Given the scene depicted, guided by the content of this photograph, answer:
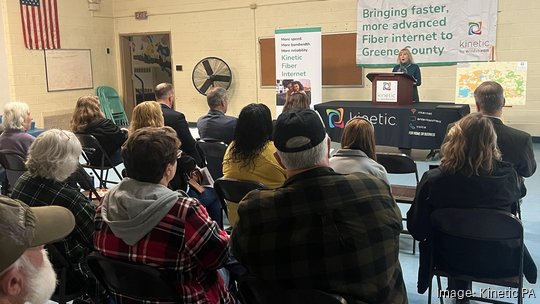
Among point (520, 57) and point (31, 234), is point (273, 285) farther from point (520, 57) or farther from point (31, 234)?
point (520, 57)

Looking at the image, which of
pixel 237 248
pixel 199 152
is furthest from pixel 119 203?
pixel 199 152

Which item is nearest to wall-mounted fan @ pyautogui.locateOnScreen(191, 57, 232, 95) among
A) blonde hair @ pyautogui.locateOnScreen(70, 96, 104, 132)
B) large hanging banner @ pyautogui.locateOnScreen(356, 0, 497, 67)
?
large hanging banner @ pyautogui.locateOnScreen(356, 0, 497, 67)

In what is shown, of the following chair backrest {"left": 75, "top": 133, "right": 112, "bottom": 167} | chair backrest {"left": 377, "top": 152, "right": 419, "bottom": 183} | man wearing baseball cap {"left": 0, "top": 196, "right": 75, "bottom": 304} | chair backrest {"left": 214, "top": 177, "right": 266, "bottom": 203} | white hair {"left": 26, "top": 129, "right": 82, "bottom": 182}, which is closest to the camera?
Result: man wearing baseball cap {"left": 0, "top": 196, "right": 75, "bottom": 304}

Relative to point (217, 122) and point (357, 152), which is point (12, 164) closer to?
point (217, 122)

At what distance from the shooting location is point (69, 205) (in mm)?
2127

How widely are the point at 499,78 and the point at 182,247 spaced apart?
5.52m

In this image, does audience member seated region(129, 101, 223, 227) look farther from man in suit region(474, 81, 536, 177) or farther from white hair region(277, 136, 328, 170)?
man in suit region(474, 81, 536, 177)

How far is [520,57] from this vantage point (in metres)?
7.06

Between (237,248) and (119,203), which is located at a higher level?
(119,203)

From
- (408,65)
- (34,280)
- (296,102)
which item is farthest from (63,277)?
(408,65)

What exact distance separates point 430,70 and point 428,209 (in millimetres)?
5787

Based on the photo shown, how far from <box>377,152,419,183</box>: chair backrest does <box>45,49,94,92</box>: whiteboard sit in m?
7.74

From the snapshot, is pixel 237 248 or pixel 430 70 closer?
pixel 237 248

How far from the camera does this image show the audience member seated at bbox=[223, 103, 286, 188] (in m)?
2.74
